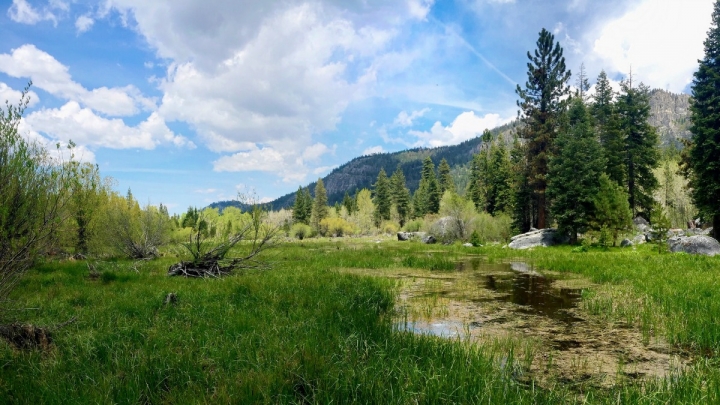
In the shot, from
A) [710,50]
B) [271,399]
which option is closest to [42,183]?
[271,399]

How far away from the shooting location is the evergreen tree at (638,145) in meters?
39.6

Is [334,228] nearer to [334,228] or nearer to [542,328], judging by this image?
[334,228]

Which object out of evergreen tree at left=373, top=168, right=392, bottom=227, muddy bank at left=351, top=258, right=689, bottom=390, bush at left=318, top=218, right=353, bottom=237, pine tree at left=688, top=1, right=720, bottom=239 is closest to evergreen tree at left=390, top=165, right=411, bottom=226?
evergreen tree at left=373, top=168, right=392, bottom=227

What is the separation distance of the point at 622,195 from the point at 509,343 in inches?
1115

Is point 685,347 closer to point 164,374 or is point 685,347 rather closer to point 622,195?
point 164,374

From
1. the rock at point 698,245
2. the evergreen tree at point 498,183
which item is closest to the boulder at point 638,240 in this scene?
the rock at point 698,245

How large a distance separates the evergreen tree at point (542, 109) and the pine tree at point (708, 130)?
33.0 ft

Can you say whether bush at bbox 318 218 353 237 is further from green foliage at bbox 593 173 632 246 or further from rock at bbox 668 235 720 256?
rock at bbox 668 235 720 256

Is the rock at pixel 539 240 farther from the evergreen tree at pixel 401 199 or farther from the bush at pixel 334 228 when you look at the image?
the bush at pixel 334 228

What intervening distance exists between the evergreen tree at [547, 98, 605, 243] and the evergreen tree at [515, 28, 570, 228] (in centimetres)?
428

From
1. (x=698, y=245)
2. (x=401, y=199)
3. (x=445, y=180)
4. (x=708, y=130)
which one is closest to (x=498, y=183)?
(x=445, y=180)

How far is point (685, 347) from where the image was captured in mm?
6031

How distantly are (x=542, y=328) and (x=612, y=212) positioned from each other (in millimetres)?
25350

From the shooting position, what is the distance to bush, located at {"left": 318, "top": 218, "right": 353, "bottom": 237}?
8850 centimetres
